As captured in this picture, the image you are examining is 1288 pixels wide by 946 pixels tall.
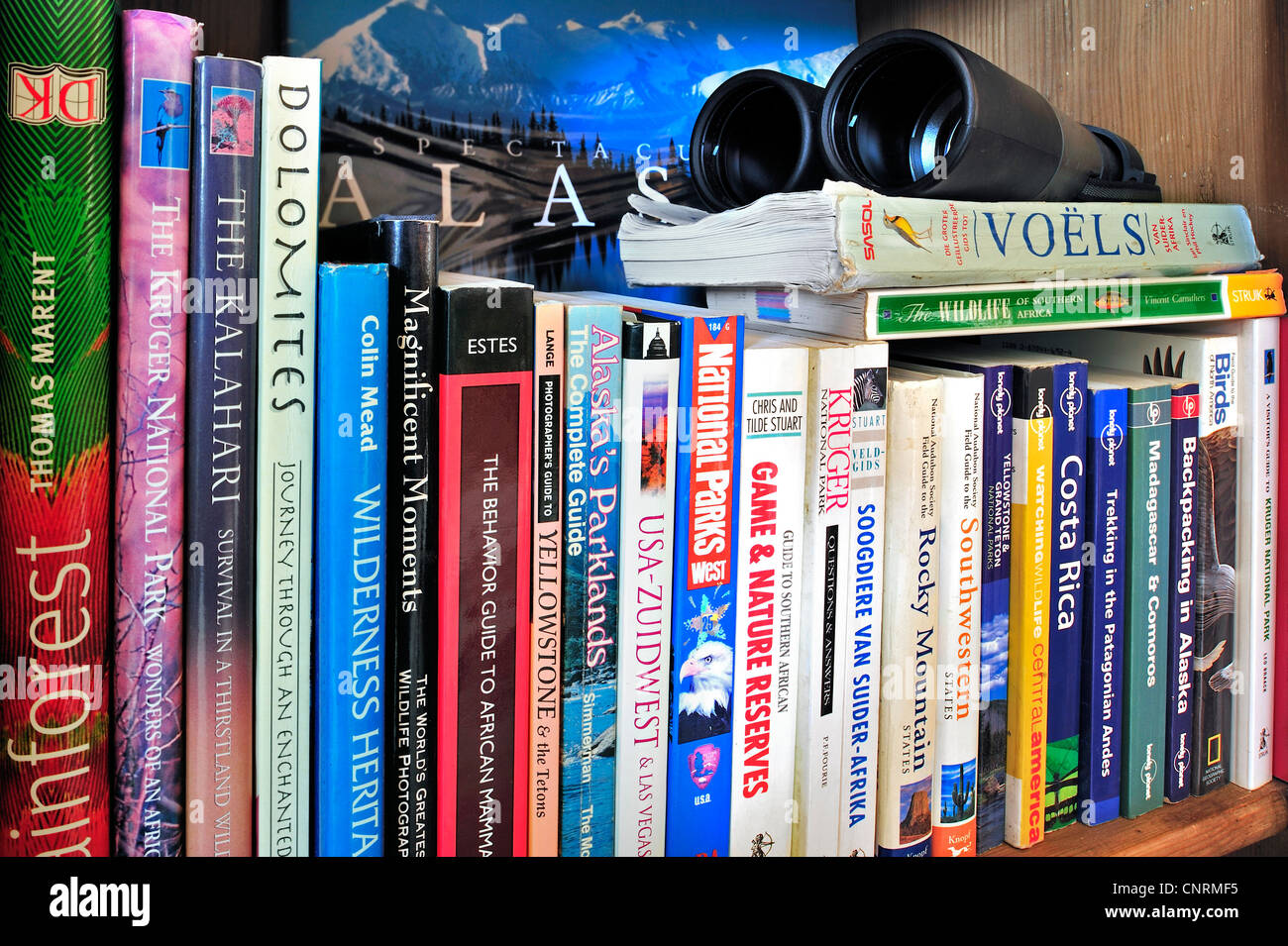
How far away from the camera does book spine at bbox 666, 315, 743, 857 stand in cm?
64

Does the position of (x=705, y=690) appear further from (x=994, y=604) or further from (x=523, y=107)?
(x=523, y=107)

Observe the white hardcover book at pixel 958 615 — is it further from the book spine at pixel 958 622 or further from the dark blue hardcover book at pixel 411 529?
the dark blue hardcover book at pixel 411 529

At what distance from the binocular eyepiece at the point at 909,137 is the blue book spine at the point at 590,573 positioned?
0.29 m

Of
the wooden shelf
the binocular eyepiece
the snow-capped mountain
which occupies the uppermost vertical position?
the snow-capped mountain

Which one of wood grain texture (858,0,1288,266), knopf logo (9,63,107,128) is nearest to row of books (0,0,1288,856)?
knopf logo (9,63,107,128)

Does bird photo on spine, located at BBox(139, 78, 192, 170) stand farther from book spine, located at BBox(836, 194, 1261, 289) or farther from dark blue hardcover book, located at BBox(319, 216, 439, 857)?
book spine, located at BBox(836, 194, 1261, 289)

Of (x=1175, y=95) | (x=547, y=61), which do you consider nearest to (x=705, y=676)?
(x=547, y=61)

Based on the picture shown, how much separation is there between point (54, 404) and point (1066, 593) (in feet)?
2.24

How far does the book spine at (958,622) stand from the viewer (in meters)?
0.71

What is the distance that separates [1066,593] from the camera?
77 cm

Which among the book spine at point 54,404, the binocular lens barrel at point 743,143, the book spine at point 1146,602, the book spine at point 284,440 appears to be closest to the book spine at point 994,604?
the book spine at point 1146,602

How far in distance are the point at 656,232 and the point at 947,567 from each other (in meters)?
0.36

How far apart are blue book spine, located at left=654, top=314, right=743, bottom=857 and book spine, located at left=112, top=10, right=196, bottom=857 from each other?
0.91ft

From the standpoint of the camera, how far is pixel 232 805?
58 cm
